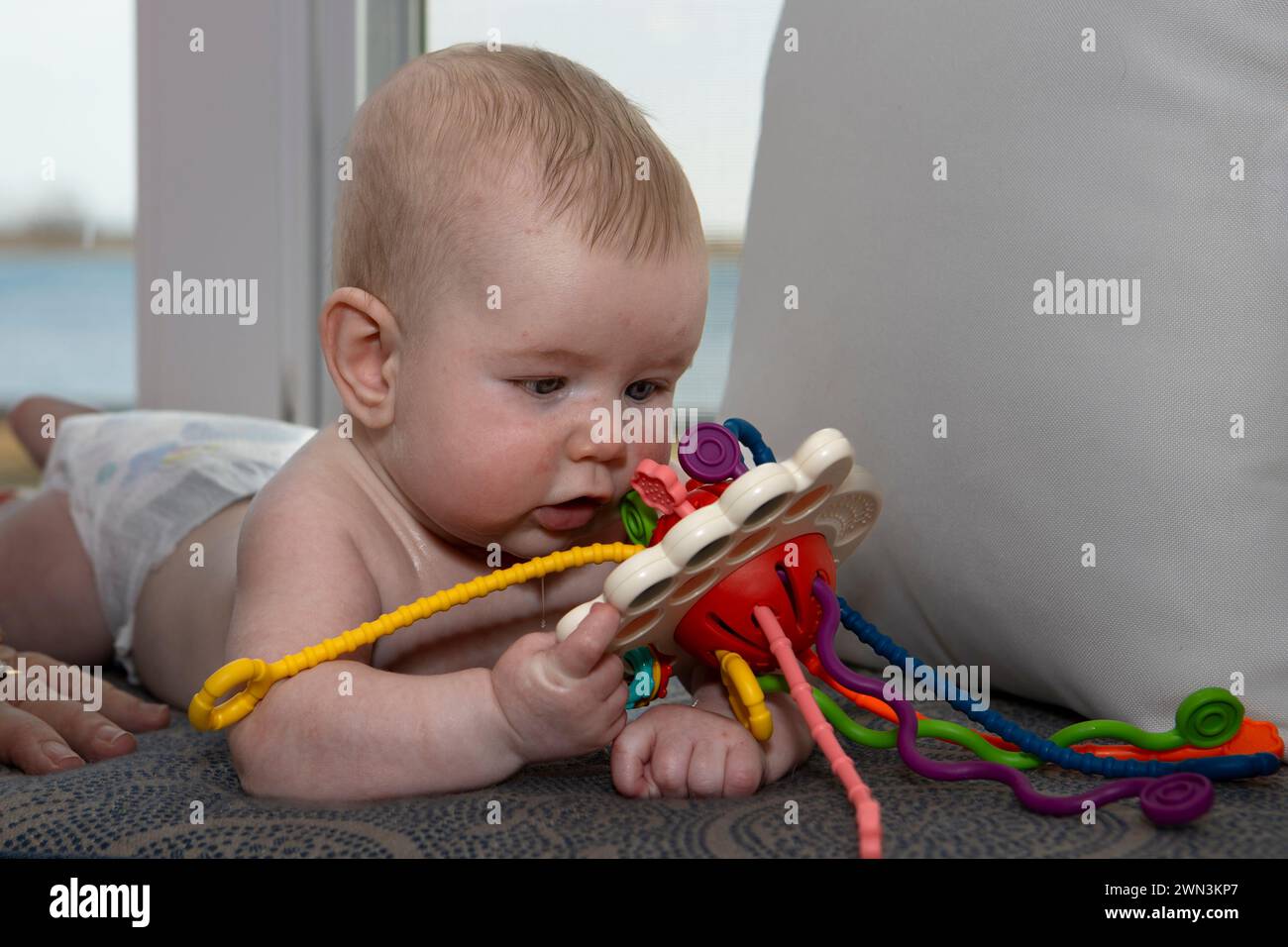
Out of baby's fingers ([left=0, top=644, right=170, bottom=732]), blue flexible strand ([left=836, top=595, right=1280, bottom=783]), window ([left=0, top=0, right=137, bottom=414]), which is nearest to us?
blue flexible strand ([left=836, top=595, right=1280, bottom=783])

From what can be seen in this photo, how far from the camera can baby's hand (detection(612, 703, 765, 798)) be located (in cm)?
70

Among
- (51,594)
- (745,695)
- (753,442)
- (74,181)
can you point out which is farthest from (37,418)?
(745,695)

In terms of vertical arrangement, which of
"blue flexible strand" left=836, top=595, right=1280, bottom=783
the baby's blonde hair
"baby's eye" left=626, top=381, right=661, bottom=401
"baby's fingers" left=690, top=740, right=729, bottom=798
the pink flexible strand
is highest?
the baby's blonde hair

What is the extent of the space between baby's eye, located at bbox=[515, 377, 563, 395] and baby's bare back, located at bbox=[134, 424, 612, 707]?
169mm

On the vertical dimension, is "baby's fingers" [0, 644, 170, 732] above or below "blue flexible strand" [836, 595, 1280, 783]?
below

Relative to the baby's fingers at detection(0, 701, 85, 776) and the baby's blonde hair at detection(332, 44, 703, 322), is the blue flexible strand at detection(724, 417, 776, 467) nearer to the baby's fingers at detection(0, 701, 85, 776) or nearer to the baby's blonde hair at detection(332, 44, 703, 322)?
the baby's blonde hair at detection(332, 44, 703, 322)

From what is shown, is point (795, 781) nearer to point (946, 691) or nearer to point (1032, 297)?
point (946, 691)

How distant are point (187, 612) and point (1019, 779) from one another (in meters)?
0.76

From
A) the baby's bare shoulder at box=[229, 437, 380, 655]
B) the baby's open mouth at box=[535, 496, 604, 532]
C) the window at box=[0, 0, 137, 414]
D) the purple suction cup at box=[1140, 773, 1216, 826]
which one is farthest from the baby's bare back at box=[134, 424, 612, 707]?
the window at box=[0, 0, 137, 414]

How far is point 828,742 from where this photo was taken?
2.00 feet

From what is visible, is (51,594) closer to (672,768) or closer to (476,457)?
(476,457)

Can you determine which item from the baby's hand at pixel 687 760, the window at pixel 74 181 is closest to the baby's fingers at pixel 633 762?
the baby's hand at pixel 687 760

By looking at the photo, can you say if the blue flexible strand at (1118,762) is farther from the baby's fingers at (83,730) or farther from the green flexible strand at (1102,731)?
the baby's fingers at (83,730)

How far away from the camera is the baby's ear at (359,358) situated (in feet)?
2.83
